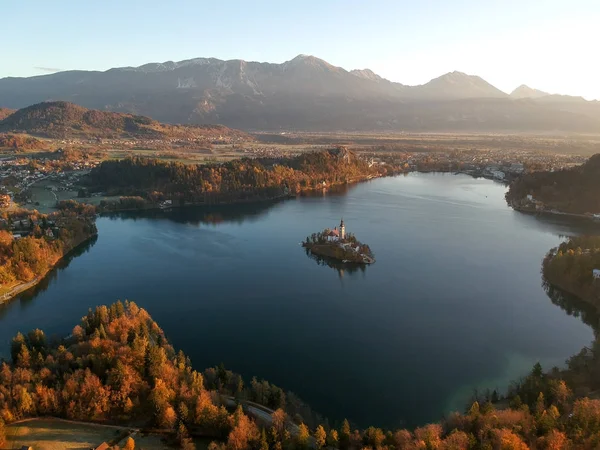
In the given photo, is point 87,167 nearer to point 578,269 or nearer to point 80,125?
point 80,125

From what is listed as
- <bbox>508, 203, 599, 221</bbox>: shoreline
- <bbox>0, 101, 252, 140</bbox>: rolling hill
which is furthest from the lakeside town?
<bbox>0, 101, 252, 140</bbox>: rolling hill

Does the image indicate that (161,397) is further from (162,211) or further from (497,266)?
(162,211)

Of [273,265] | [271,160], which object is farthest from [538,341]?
[271,160]

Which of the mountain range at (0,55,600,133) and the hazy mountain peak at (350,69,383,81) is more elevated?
the hazy mountain peak at (350,69,383,81)

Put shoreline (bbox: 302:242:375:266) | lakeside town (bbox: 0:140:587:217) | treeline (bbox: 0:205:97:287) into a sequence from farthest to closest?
lakeside town (bbox: 0:140:587:217) → shoreline (bbox: 302:242:375:266) → treeline (bbox: 0:205:97:287)

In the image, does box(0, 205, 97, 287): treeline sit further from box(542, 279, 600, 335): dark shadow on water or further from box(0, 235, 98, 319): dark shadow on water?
box(542, 279, 600, 335): dark shadow on water

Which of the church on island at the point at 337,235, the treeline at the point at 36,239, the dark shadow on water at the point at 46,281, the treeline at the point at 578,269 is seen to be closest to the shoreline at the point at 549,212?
the treeline at the point at 578,269

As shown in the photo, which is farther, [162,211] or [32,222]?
[162,211]
